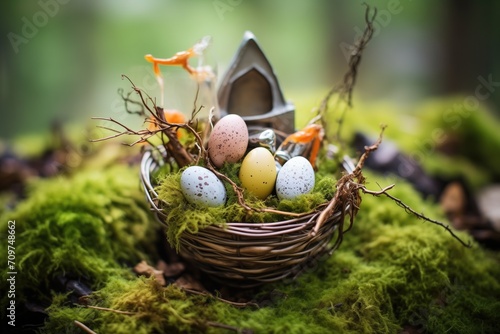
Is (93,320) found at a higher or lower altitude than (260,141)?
lower

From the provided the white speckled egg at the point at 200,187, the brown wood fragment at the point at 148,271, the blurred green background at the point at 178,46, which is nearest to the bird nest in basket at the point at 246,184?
the white speckled egg at the point at 200,187

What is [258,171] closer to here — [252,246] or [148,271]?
[252,246]

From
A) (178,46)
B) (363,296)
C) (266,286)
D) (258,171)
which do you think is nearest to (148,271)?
(266,286)

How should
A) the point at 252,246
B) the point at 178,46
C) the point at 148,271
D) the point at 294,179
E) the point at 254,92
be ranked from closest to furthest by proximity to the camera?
the point at 252,246 → the point at 294,179 → the point at 148,271 → the point at 254,92 → the point at 178,46

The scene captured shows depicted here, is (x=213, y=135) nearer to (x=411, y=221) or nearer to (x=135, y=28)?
(x=411, y=221)

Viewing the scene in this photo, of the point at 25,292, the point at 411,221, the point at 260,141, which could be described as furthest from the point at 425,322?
the point at 25,292

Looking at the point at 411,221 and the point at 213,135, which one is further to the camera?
the point at 411,221
